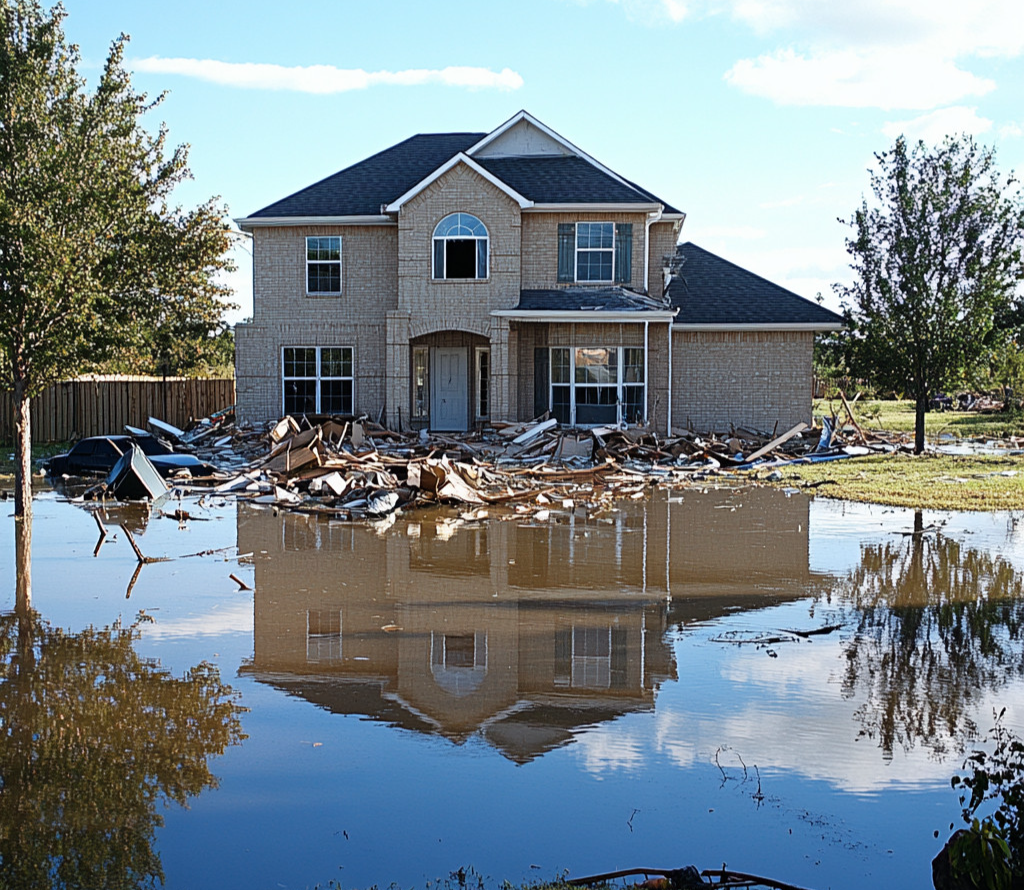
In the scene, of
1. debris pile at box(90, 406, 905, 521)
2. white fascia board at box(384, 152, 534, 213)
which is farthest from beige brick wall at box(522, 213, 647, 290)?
debris pile at box(90, 406, 905, 521)

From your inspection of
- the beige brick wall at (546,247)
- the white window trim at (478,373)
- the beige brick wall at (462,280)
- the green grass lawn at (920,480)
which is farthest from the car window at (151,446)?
the green grass lawn at (920,480)

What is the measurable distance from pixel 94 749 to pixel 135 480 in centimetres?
1407

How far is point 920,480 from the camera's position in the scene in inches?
896

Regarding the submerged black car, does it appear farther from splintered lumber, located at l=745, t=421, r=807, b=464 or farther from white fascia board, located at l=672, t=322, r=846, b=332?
white fascia board, located at l=672, t=322, r=846, b=332

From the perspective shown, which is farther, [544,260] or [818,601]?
[544,260]

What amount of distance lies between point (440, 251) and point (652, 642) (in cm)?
2155

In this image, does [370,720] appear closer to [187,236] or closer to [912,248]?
[912,248]

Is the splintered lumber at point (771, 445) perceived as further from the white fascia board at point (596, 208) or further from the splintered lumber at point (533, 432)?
the white fascia board at point (596, 208)

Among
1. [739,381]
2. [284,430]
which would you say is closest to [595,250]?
[739,381]

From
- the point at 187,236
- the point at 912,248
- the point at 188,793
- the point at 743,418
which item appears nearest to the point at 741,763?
the point at 188,793

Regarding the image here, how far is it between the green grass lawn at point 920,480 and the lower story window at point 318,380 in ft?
42.1

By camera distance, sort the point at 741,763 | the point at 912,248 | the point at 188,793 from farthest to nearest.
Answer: the point at 912,248, the point at 741,763, the point at 188,793

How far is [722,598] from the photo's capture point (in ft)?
38.4

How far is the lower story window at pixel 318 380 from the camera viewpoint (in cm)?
3142
